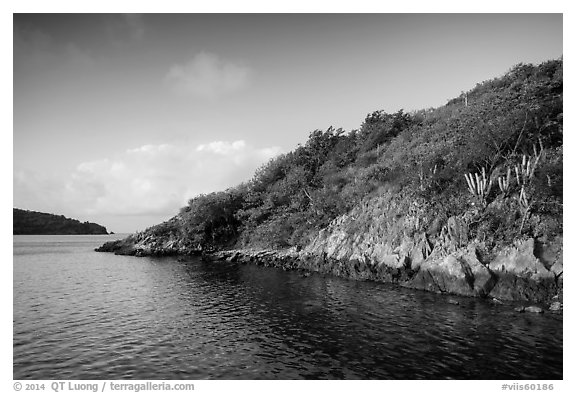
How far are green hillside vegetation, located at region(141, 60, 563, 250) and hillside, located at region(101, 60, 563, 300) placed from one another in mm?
187

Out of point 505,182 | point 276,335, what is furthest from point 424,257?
point 276,335

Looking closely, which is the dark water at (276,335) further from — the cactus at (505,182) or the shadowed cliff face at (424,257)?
the cactus at (505,182)

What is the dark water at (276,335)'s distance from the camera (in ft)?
59.3

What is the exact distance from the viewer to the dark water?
712 inches

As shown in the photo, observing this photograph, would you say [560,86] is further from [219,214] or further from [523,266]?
[219,214]

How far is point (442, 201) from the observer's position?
41.7m

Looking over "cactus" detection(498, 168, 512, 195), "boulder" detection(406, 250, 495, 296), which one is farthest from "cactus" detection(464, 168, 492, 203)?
"boulder" detection(406, 250, 495, 296)

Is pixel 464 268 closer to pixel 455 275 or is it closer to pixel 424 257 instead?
pixel 455 275

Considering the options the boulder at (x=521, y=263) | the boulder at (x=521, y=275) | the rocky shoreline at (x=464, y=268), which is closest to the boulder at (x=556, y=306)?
the rocky shoreline at (x=464, y=268)

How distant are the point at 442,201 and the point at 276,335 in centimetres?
2894

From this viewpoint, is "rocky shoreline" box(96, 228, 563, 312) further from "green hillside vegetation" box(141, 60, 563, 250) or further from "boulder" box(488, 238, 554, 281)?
"green hillside vegetation" box(141, 60, 563, 250)

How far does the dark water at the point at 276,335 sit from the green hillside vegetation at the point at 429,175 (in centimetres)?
1267
